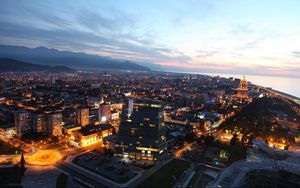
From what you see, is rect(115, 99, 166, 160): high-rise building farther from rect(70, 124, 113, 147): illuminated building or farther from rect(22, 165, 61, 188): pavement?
rect(22, 165, 61, 188): pavement

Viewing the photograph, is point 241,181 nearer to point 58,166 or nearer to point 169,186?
point 169,186

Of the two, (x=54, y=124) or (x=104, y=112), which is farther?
(x=104, y=112)

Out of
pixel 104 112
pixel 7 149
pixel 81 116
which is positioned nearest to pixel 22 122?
Answer: pixel 7 149

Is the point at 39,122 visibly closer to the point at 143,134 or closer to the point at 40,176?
the point at 40,176

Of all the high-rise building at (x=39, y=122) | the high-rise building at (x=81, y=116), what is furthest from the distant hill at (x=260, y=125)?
the high-rise building at (x=39, y=122)

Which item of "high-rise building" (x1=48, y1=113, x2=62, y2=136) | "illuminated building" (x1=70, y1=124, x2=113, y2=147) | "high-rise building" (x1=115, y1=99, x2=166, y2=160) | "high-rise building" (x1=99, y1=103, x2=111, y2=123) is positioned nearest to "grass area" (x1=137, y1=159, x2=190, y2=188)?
"high-rise building" (x1=115, y1=99, x2=166, y2=160)
